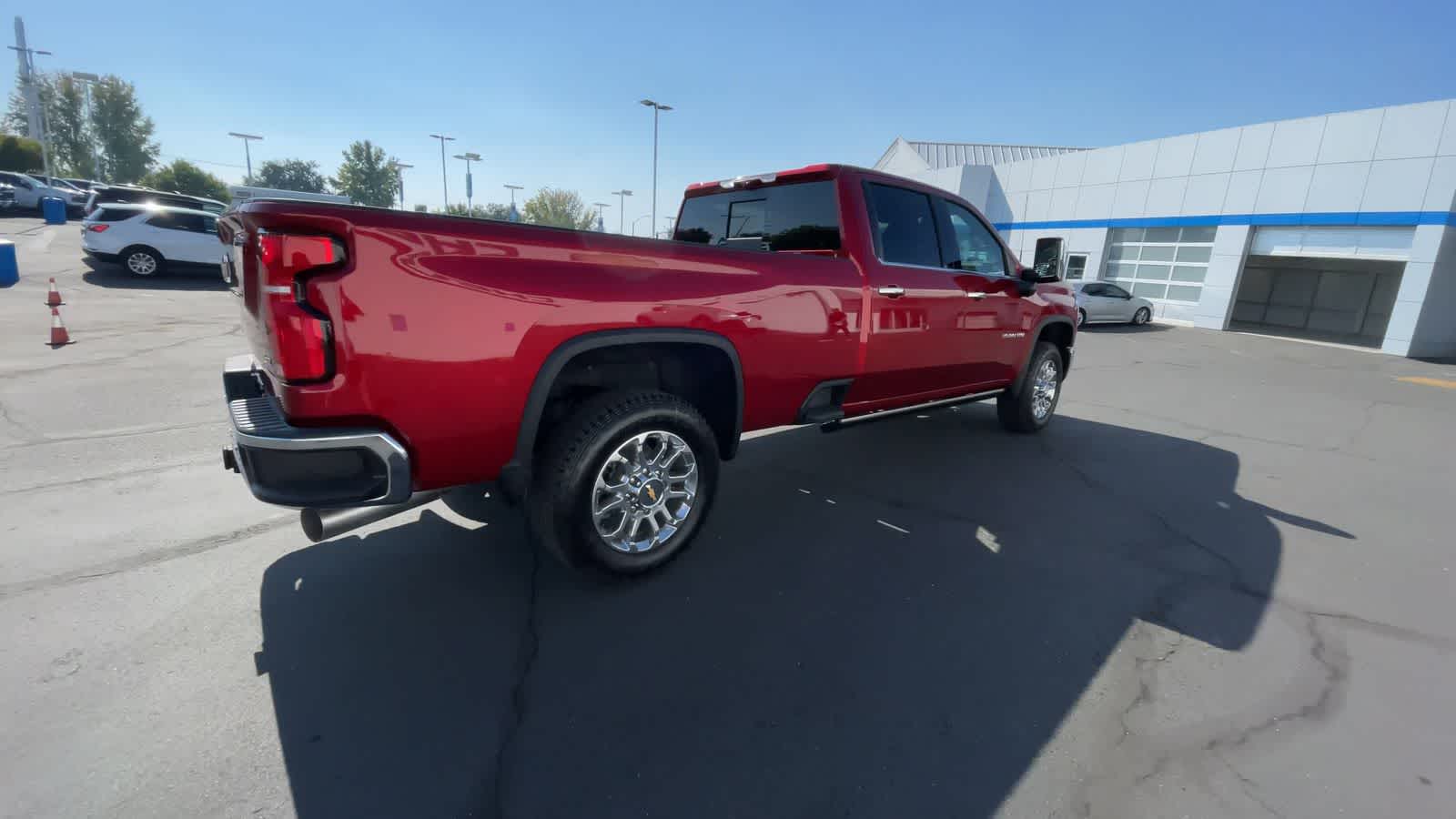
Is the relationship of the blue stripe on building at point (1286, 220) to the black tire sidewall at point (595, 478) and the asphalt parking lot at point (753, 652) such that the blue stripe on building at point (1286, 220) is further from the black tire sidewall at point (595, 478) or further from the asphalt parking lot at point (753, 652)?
the black tire sidewall at point (595, 478)

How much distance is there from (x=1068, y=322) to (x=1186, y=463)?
1589mm

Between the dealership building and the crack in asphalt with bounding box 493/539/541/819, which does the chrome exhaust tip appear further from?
the dealership building

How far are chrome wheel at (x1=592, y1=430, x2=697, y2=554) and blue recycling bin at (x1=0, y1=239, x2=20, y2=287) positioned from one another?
50.3 ft

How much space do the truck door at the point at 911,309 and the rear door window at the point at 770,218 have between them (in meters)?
0.27

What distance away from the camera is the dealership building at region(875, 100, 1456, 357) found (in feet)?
51.0

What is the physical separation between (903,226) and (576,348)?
265 cm

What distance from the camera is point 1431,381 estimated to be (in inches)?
472

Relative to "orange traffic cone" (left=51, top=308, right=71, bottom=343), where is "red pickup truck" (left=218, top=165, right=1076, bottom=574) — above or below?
above

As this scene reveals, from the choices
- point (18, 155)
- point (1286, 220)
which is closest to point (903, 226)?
point (1286, 220)

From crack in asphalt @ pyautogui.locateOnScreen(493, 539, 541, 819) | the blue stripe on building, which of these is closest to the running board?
crack in asphalt @ pyautogui.locateOnScreen(493, 539, 541, 819)

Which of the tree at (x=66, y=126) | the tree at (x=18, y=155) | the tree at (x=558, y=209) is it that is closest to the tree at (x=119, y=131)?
the tree at (x=66, y=126)

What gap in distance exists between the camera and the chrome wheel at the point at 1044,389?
589 centimetres

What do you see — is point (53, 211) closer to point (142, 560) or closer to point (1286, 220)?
point (142, 560)

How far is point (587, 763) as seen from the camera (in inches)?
76.9
